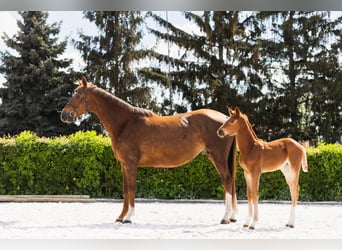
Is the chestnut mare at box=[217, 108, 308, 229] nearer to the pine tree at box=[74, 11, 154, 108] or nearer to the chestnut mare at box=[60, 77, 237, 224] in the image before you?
the chestnut mare at box=[60, 77, 237, 224]

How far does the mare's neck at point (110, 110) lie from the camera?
17.1 ft

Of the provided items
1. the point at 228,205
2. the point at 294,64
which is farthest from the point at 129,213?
the point at 294,64

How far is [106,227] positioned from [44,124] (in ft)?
19.6

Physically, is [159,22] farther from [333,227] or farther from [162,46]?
[333,227]

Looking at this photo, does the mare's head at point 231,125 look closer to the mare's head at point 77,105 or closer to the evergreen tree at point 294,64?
the mare's head at point 77,105

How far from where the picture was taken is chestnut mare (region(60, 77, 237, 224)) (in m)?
5.12

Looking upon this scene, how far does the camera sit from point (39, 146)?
23.9ft

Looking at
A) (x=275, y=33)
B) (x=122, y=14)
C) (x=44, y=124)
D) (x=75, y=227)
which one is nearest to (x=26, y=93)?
(x=44, y=124)

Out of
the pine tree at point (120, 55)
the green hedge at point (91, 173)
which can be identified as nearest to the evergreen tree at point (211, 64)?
the pine tree at point (120, 55)

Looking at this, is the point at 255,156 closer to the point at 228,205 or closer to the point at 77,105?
the point at 228,205

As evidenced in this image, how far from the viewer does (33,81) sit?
10.6 m

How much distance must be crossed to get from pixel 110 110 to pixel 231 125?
1247mm

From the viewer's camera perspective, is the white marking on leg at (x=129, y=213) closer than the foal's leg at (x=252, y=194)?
No

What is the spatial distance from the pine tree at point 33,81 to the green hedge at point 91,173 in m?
3.17
